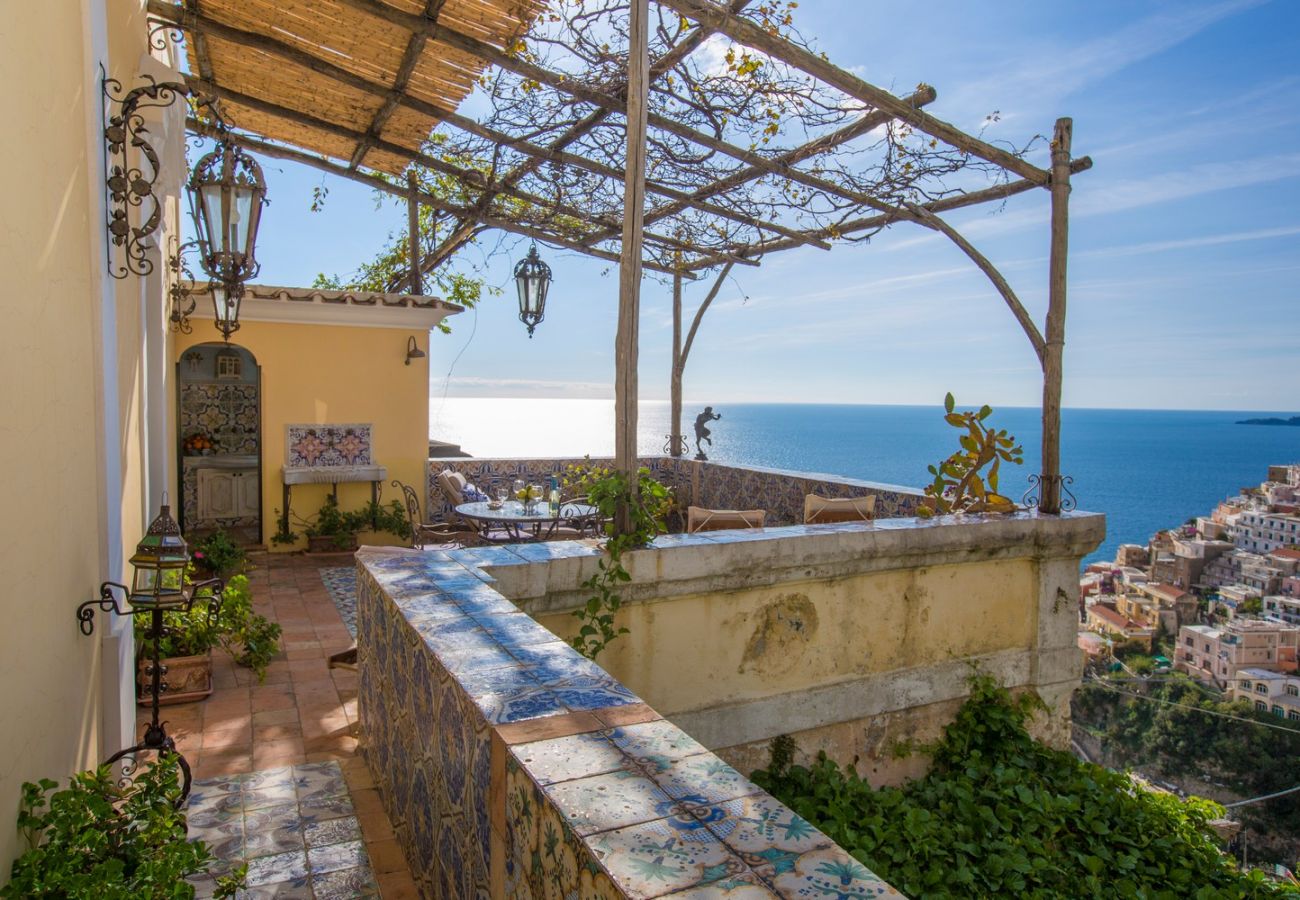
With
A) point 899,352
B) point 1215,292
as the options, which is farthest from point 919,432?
point 1215,292

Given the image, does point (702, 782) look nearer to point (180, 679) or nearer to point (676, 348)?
point (180, 679)

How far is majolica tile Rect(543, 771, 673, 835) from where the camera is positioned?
1.30 m

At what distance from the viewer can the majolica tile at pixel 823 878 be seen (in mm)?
1122

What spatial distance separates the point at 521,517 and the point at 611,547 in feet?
10.7

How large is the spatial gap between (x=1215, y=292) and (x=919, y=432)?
85513 millimetres

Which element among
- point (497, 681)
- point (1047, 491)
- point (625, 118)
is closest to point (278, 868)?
point (497, 681)

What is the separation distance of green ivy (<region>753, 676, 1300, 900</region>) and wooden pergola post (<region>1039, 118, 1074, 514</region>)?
160 centimetres

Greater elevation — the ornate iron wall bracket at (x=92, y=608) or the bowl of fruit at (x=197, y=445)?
the bowl of fruit at (x=197, y=445)

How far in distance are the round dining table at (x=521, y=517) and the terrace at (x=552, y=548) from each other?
1.49 metres

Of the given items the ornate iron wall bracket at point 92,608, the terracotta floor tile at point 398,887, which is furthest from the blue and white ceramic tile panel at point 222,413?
the terracotta floor tile at point 398,887

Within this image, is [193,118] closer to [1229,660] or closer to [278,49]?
[278,49]

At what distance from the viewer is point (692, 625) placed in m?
3.83

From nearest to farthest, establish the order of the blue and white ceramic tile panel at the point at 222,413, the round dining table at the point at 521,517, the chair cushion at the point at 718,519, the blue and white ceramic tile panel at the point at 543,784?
the blue and white ceramic tile panel at the point at 543,784
the chair cushion at the point at 718,519
the round dining table at the point at 521,517
the blue and white ceramic tile panel at the point at 222,413

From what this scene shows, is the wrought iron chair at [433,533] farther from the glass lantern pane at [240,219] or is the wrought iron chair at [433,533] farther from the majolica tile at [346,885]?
the majolica tile at [346,885]
